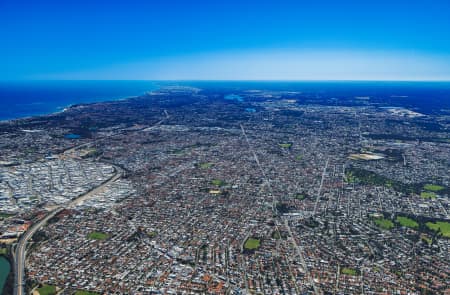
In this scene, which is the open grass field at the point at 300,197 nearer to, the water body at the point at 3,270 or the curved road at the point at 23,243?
the curved road at the point at 23,243

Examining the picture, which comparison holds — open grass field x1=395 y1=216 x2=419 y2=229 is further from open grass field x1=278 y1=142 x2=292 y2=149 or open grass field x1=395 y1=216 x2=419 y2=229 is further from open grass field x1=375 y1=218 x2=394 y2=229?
open grass field x1=278 y1=142 x2=292 y2=149

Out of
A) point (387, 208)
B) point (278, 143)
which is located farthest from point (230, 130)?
point (387, 208)

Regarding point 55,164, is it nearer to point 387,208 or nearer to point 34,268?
point 34,268

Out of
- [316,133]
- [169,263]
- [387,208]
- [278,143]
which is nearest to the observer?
[169,263]

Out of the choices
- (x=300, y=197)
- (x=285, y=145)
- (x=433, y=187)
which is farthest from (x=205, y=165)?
(x=433, y=187)

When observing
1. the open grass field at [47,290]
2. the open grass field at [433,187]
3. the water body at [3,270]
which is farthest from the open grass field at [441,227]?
the water body at [3,270]

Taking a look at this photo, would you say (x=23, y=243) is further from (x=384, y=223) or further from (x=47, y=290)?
(x=384, y=223)
